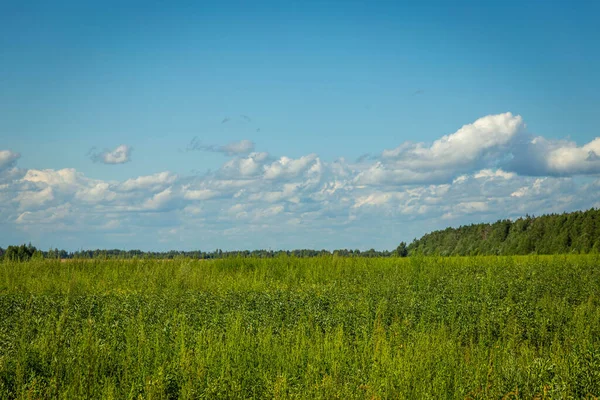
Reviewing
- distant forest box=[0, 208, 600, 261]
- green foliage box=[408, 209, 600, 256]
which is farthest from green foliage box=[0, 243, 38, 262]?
green foliage box=[408, 209, 600, 256]

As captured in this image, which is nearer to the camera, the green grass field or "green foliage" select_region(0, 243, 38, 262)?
the green grass field

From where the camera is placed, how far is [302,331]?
1092 centimetres

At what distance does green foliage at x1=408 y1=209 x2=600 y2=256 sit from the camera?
112 feet

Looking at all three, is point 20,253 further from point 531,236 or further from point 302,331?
point 531,236

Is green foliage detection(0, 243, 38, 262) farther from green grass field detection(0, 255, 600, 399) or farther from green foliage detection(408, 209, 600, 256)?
green foliage detection(408, 209, 600, 256)

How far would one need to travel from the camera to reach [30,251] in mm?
27500

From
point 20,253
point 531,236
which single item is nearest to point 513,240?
point 531,236

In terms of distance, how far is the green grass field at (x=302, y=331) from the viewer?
8016 mm

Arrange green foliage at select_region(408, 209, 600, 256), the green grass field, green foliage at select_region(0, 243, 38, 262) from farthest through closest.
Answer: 1. green foliage at select_region(408, 209, 600, 256)
2. green foliage at select_region(0, 243, 38, 262)
3. the green grass field

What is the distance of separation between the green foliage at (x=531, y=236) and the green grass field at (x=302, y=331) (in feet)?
40.1

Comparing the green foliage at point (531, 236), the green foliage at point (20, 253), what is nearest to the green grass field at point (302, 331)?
the green foliage at point (20, 253)

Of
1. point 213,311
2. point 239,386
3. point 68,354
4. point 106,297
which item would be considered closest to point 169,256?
point 106,297

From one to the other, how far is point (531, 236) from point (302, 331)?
3306cm

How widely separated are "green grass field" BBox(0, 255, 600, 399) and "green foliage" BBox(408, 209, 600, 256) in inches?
481
